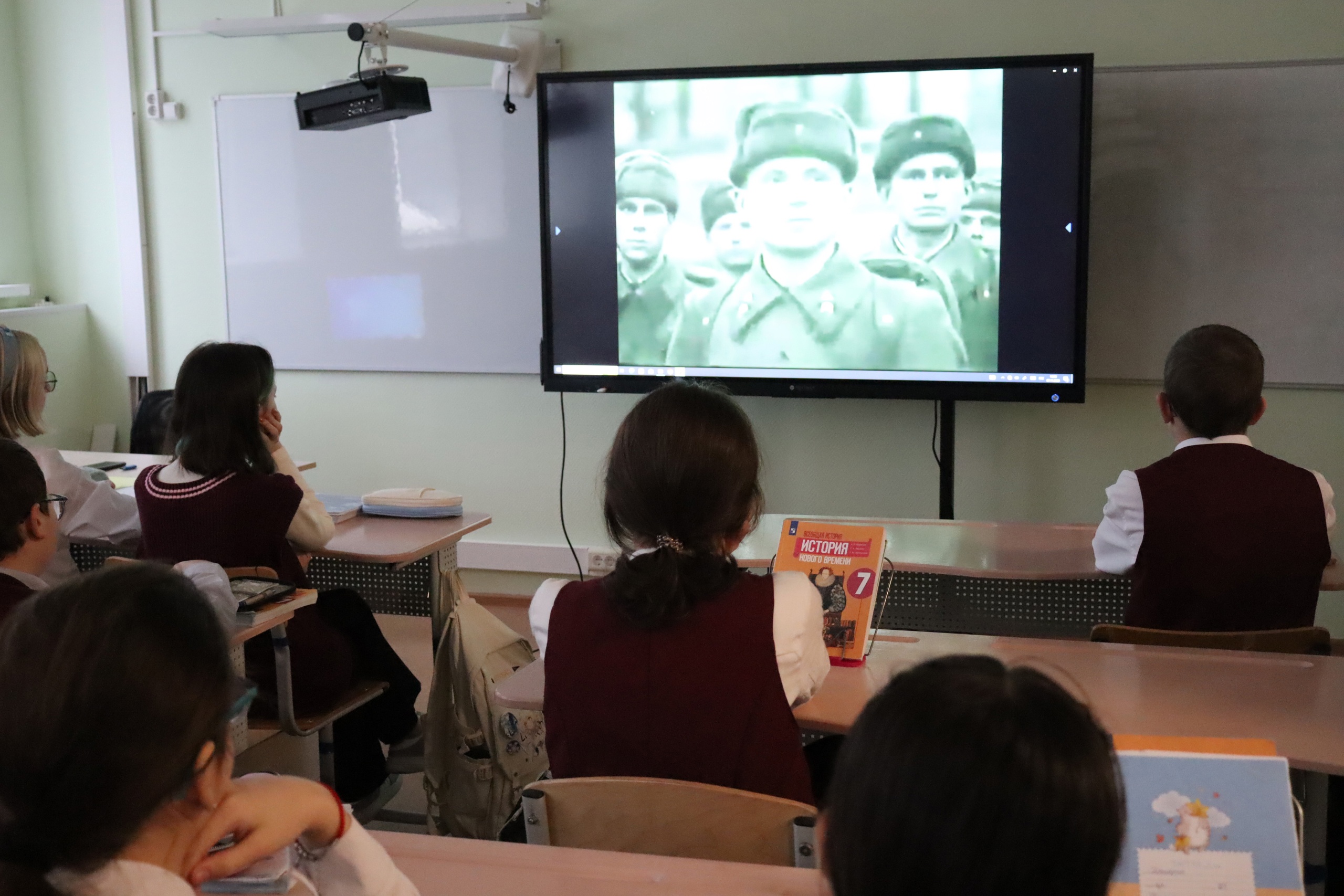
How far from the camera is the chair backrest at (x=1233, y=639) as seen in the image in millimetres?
2170

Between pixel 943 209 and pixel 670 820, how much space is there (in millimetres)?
3002

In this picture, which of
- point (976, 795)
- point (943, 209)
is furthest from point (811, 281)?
point (976, 795)

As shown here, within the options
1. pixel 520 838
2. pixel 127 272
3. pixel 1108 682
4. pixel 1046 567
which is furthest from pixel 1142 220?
pixel 127 272

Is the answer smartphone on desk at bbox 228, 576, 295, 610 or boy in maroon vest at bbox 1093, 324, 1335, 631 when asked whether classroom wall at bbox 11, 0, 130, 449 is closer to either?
smartphone on desk at bbox 228, 576, 295, 610

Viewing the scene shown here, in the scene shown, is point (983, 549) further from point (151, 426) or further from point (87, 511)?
point (151, 426)

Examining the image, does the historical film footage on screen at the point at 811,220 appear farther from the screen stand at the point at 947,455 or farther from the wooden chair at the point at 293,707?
the wooden chair at the point at 293,707

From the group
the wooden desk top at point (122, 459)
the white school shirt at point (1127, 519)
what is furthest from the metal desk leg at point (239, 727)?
the white school shirt at point (1127, 519)

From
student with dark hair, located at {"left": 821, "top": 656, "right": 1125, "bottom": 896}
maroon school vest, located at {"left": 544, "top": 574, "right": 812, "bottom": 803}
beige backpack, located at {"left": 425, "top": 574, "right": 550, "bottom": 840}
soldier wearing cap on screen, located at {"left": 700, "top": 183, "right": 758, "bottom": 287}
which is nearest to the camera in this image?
student with dark hair, located at {"left": 821, "top": 656, "right": 1125, "bottom": 896}

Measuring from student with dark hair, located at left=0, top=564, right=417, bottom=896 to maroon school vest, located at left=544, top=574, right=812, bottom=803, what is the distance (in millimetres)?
617

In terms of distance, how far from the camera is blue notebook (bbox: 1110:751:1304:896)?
129 centimetres

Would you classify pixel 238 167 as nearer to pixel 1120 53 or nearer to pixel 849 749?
pixel 1120 53

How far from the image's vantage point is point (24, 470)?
2.12 m

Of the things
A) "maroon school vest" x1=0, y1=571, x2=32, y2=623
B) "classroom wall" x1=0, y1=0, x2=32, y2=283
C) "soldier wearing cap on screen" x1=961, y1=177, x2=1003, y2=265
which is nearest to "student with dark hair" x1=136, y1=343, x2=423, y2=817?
"maroon school vest" x1=0, y1=571, x2=32, y2=623

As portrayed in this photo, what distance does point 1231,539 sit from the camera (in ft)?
7.80
